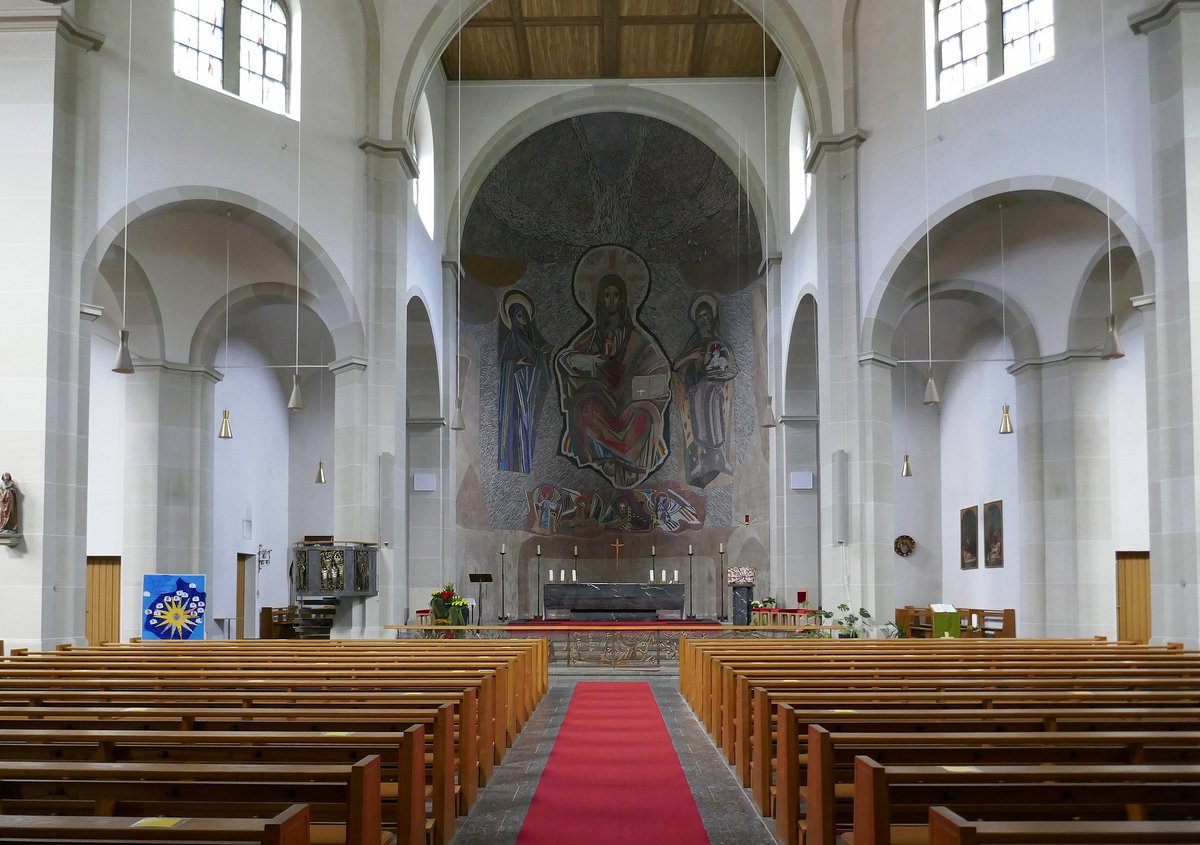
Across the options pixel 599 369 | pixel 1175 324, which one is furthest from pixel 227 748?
pixel 599 369

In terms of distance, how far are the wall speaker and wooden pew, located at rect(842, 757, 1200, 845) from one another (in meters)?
14.1

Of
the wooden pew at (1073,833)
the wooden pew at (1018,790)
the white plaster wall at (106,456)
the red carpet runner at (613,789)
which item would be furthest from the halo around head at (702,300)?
the wooden pew at (1073,833)

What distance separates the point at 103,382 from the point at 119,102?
776cm

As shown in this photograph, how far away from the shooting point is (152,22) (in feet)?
49.7

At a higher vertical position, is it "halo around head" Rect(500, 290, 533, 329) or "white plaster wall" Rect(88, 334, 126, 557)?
"halo around head" Rect(500, 290, 533, 329)

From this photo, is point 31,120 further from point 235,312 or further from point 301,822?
point 301,822

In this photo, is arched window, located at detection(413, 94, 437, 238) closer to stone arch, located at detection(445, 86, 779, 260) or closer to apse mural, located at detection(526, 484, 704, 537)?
stone arch, located at detection(445, 86, 779, 260)

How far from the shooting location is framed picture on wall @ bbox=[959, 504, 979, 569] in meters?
23.4

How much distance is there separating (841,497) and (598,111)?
12.2 metres

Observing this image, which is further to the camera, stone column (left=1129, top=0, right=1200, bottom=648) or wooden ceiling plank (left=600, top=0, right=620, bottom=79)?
wooden ceiling plank (left=600, top=0, right=620, bottom=79)

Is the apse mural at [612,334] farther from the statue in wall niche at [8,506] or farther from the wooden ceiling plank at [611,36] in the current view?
the statue in wall niche at [8,506]

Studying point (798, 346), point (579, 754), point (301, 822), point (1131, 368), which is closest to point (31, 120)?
point (579, 754)

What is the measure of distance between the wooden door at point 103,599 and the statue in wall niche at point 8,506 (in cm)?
764

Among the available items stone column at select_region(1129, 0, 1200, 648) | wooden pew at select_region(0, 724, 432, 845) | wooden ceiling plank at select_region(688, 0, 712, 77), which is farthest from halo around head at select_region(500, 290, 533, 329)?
wooden pew at select_region(0, 724, 432, 845)
